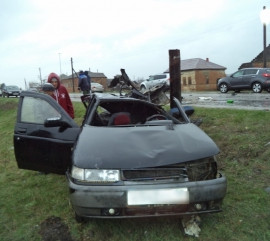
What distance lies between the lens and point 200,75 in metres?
40.3

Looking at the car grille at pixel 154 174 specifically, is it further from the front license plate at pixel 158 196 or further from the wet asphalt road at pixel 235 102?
the wet asphalt road at pixel 235 102

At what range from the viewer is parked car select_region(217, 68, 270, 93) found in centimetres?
1738

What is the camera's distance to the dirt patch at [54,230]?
3057 millimetres

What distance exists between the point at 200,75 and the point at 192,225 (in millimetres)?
38774

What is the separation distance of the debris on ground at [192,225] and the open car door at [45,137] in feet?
5.12

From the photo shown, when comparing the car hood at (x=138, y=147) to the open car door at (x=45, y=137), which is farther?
the open car door at (x=45, y=137)

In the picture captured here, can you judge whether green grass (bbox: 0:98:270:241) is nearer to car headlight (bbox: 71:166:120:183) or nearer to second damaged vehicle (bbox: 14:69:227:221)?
second damaged vehicle (bbox: 14:69:227:221)

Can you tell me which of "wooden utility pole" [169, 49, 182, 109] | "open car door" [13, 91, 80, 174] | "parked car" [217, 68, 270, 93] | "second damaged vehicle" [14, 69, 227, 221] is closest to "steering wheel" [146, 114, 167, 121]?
"second damaged vehicle" [14, 69, 227, 221]

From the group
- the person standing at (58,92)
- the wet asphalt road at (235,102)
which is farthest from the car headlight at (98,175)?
the wet asphalt road at (235,102)

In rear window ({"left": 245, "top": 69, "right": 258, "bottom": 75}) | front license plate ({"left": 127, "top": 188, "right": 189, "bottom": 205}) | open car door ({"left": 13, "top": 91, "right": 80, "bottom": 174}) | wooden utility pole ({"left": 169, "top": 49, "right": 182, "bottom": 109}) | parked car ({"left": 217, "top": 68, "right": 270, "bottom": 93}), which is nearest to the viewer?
front license plate ({"left": 127, "top": 188, "right": 189, "bottom": 205})

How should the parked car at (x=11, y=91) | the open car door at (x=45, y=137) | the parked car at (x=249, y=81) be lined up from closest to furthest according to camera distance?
1. the open car door at (x=45, y=137)
2. the parked car at (x=249, y=81)
3. the parked car at (x=11, y=91)

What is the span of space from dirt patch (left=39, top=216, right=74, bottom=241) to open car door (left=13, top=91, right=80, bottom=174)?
655mm

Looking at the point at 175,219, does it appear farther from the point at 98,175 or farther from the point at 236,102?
the point at 236,102

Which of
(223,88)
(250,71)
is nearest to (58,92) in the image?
(250,71)
